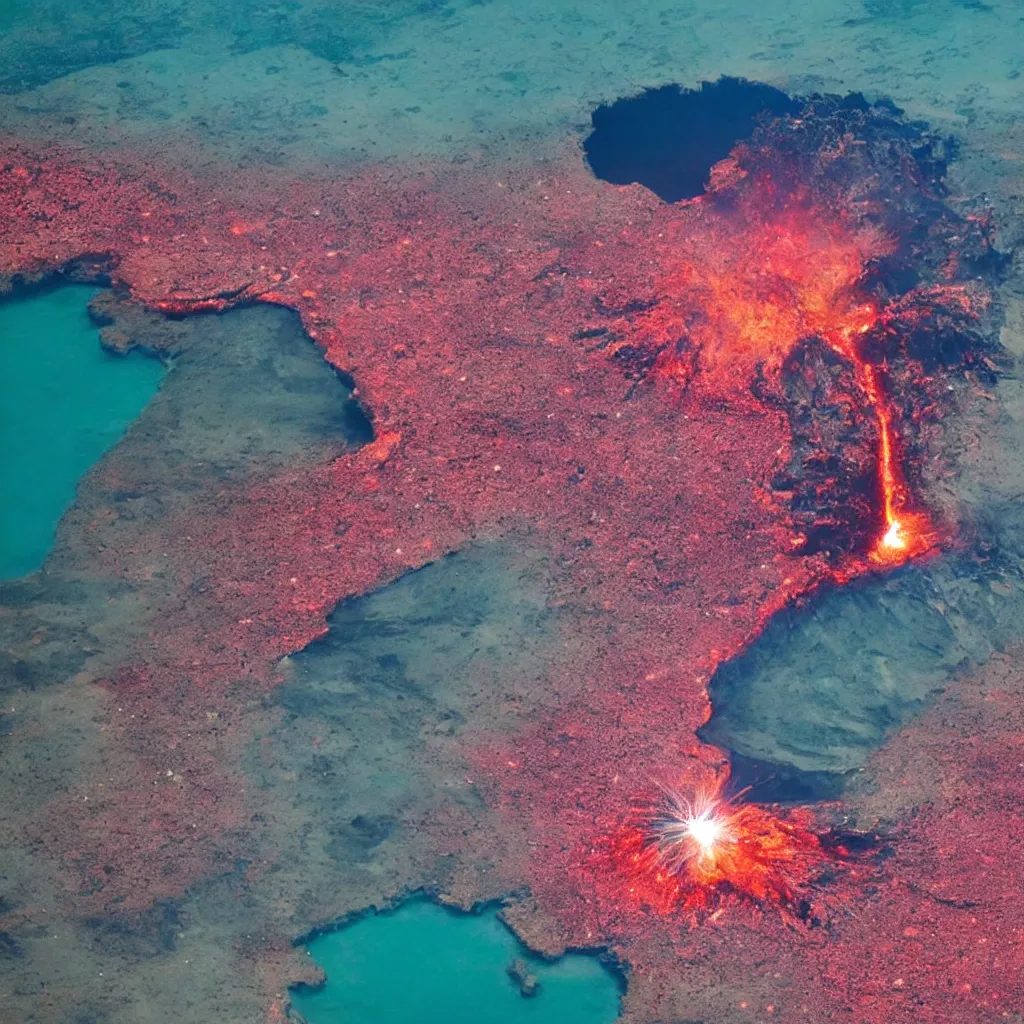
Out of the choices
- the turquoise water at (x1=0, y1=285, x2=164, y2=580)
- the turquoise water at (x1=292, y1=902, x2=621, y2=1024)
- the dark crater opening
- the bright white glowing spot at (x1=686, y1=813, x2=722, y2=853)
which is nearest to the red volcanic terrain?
the bright white glowing spot at (x1=686, y1=813, x2=722, y2=853)

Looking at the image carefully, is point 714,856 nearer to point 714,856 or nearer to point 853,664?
point 714,856

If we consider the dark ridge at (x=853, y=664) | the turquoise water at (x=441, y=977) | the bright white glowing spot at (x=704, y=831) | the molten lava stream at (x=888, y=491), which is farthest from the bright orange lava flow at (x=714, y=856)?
the molten lava stream at (x=888, y=491)

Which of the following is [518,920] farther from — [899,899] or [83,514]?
[83,514]

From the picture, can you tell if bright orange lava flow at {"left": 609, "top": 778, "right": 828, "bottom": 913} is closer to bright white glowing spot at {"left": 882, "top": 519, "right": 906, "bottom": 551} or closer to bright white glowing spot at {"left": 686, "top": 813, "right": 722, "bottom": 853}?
bright white glowing spot at {"left": 686, "top": 813, "right": 722, "bottom": 853}

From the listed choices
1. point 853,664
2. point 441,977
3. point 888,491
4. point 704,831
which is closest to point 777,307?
point 888,491

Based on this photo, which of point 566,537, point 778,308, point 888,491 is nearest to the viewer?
point 566,537

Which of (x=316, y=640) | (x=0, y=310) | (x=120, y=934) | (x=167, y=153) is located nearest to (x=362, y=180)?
(x=167, y=153)

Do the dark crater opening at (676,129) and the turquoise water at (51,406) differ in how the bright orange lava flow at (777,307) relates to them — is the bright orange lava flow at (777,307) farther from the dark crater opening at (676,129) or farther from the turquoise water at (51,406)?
the turquoise water at (51,406)
